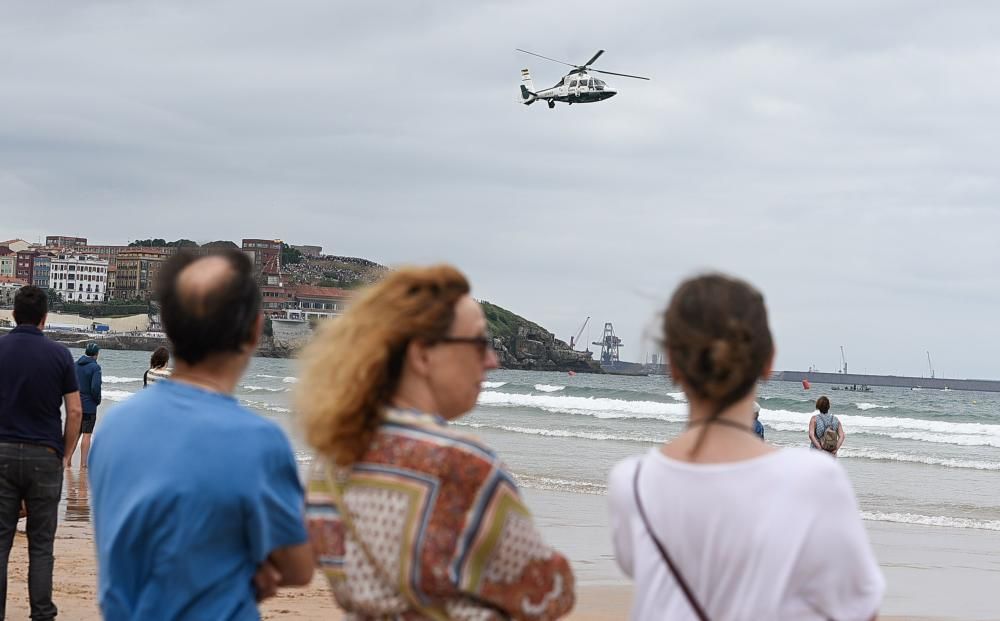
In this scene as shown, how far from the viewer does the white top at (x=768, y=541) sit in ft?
6.69

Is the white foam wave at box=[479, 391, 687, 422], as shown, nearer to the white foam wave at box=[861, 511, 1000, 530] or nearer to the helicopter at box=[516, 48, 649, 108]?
the helicopter at box=[516, 48, 649, 108]

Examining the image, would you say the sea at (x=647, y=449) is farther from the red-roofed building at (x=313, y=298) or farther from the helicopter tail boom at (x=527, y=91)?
the red-roofed building at (x=313, y=298)

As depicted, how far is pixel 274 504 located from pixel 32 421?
320 centimetres

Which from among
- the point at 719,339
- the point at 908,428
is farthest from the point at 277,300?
the point at 719,339

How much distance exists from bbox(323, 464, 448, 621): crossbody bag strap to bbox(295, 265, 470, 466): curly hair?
52 millimetres

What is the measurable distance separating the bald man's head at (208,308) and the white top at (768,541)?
0.95m

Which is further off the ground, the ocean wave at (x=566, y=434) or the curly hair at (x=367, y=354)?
the curly hair at (x=367, y=354)

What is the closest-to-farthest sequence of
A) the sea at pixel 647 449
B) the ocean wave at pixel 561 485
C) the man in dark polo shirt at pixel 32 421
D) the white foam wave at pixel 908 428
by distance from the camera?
the man in dark polo shirt at pixel 32 421 < the sea at pixel 647 449 < the ocean wave at pixel 561 485 < the white foam wave at pixel 908 428

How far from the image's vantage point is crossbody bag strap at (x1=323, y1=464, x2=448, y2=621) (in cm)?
206

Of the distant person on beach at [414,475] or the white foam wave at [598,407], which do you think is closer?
the distant person on beach at [414,475]

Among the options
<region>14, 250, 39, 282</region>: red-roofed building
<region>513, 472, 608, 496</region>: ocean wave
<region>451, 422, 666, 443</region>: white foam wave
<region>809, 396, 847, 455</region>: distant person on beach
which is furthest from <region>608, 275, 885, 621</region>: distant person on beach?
<region>14, 250, 39, 282</region>: red-roofed building

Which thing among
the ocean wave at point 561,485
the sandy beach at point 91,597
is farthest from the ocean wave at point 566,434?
the sandy beach at point 91,597

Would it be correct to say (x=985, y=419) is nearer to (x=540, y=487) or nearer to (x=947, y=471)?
(x=947, y=471)

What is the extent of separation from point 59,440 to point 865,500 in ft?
42.5
